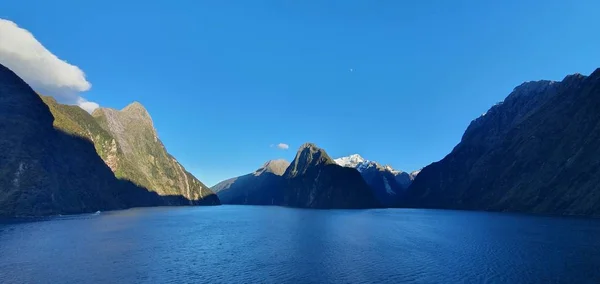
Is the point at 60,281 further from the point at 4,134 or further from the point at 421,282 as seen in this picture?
the point at 4,134

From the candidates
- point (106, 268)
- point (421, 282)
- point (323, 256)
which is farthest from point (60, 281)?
point (421, 282)

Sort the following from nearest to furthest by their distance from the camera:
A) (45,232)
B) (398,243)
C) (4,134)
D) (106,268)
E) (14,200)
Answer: (106,268) < (398,243) < (45,232) < (14,200) < (4,134)

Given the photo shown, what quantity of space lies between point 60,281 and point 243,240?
58.1 metres

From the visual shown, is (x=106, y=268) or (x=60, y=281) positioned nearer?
(x=60, y=281)

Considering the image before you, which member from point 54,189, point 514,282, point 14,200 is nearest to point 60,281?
point 514,282

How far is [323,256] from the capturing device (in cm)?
8244

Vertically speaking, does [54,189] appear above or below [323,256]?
above

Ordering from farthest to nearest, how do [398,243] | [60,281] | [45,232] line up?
[45,232]
[398,243]
[60,281]

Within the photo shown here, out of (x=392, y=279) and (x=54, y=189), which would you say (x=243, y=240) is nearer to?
(x=392, y=279)

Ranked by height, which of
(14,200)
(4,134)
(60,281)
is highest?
(4,134)

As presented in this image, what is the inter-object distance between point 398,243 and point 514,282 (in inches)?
1828

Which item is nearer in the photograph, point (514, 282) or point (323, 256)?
point (514, 282)

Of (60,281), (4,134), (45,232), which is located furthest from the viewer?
(4,134)

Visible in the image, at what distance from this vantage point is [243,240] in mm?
109688
